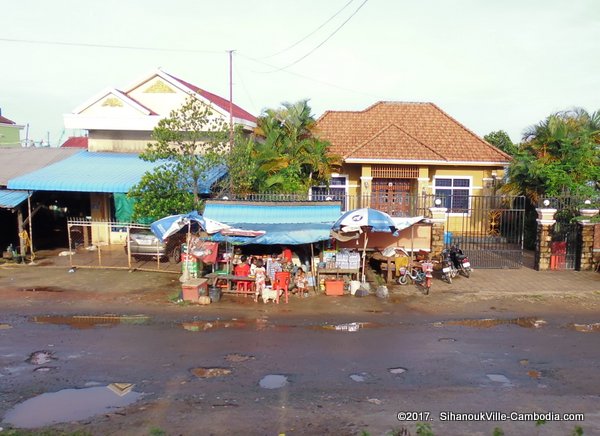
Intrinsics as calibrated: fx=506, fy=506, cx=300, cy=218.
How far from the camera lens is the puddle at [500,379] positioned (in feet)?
27.2

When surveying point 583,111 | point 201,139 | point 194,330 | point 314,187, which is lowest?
point 194,330

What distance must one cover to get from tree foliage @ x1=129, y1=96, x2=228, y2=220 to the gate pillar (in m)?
11.0

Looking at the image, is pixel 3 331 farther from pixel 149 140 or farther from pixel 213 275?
pixel 149 140

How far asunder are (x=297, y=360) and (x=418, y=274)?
7.13 metres

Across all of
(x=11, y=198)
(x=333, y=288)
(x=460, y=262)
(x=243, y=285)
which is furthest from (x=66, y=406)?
(x=11, y=198)

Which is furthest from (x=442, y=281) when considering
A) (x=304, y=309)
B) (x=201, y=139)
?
(x=201, y=139)

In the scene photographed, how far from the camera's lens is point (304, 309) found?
42.4ft

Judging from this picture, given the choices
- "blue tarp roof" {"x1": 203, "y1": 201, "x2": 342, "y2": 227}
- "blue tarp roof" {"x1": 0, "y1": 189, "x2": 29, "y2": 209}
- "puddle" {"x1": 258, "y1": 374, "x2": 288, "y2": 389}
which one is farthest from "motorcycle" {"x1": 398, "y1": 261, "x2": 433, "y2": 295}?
"blue tarp roof" {"x1": 0, "y1": 189, "x2": 29, "y2": 209}

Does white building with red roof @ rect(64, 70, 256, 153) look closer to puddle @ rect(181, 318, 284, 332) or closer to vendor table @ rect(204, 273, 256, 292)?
vendor table @ rect(204, 273, 256, 292)

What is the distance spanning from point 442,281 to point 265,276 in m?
5.77

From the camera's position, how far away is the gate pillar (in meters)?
17.0

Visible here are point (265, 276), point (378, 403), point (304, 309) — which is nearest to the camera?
point (378, 403)

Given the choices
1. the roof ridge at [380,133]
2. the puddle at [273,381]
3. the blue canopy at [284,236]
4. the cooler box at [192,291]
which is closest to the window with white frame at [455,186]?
the roof ridge at [380,133]

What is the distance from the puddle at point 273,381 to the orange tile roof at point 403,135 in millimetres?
16071
